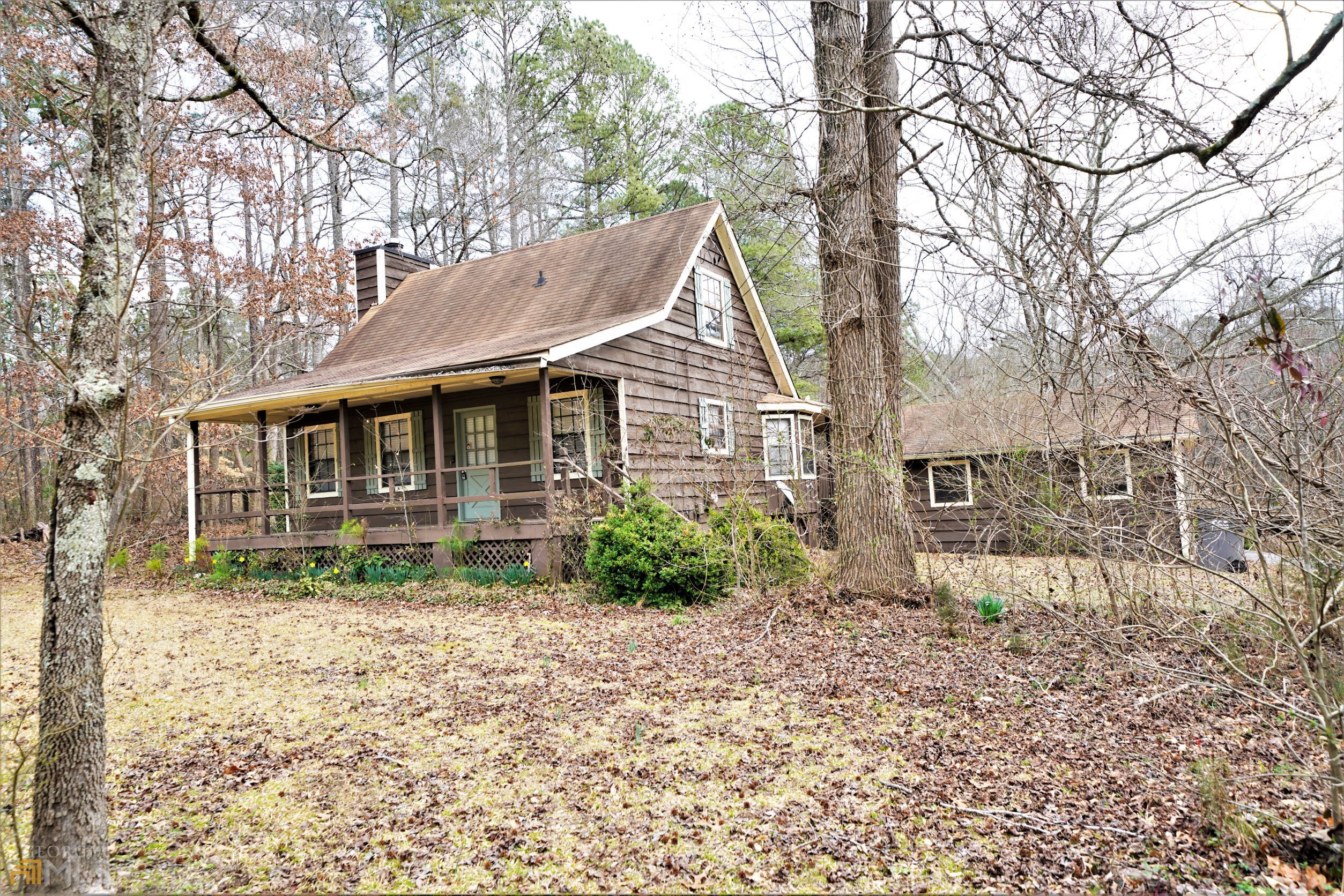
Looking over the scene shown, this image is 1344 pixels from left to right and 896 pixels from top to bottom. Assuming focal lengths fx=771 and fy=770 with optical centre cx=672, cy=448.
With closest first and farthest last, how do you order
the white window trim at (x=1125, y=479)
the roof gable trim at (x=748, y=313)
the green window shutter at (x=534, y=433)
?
the white window trim at (x=1125, y=479)
the roof gable trim at (x=748, y=313)
the green window shutter at (x=534, y=433)

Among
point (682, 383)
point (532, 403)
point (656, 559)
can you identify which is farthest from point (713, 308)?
point (656, 559)

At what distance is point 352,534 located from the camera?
13039mm

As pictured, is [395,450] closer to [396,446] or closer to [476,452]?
[396,446]

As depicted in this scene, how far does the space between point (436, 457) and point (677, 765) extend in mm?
8552

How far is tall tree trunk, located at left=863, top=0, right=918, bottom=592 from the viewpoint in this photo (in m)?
9.06

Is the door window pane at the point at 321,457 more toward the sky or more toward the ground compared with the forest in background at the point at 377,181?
more toward the ground

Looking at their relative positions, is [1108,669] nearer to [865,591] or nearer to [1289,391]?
[865,591]

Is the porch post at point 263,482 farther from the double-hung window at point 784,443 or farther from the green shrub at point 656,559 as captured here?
the double-hung window at point 784,443

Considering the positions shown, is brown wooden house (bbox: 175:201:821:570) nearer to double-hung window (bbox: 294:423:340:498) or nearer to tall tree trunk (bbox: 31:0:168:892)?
double-hung window (bbox: 294:423:340:498)

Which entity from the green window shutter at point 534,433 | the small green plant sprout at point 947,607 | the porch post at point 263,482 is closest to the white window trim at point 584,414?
the green window shutter at point 534,433

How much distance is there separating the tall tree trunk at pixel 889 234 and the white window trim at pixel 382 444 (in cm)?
1011

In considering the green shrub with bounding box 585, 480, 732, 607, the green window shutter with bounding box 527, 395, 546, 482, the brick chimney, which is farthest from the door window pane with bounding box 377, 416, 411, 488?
the green shrub with bounding box 585, 480, 732, 607

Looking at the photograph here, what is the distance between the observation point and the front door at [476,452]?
1484 centimetres

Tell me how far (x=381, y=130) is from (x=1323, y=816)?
1033 inches
